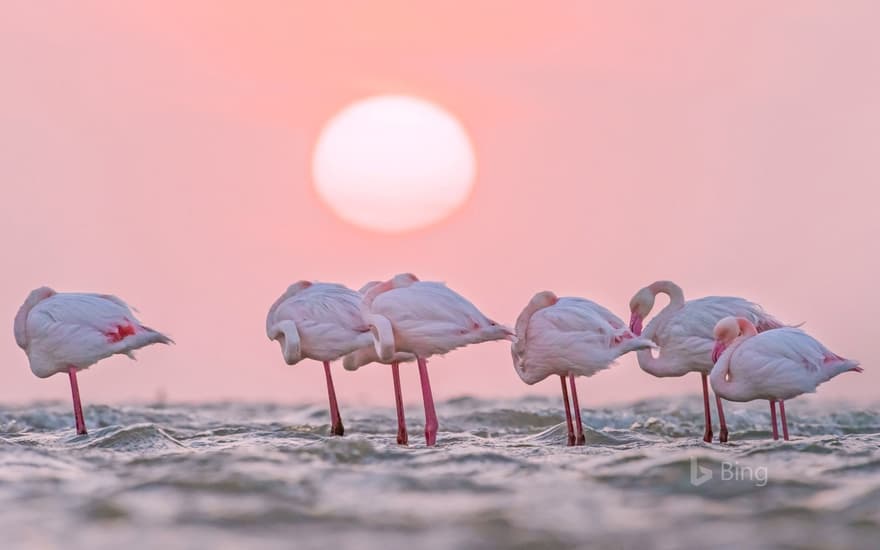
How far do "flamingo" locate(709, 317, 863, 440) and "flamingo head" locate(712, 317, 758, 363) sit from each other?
0.80ft

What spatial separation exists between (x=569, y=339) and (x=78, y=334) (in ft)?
17.7

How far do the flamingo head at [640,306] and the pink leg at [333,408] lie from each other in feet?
11.9

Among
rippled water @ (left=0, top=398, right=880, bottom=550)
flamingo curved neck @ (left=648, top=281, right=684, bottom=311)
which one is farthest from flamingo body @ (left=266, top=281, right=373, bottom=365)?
flamingo curved neck @ (left=648, top=281, right=684, bottom=311)

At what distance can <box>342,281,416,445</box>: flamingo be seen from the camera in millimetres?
12812

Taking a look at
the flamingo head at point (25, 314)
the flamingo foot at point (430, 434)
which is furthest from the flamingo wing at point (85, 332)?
the flamingo foot at point (430, 434)

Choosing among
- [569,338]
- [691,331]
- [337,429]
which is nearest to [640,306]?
[691,331]

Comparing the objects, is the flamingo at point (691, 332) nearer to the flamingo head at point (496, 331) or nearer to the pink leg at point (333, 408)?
the flamingo head at point (496, 331)

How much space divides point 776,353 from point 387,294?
3.81 metres

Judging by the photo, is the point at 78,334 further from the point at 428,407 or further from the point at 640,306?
the point at 640,306

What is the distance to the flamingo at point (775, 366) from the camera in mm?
11781

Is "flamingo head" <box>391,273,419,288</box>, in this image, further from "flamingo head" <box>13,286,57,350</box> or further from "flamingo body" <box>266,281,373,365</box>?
"flamingo head" <box>13,286,57,350</box>

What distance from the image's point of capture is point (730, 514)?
6.82 m

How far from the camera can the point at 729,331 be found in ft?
41.2

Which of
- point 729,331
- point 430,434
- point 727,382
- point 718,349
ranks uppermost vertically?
point 729,331
